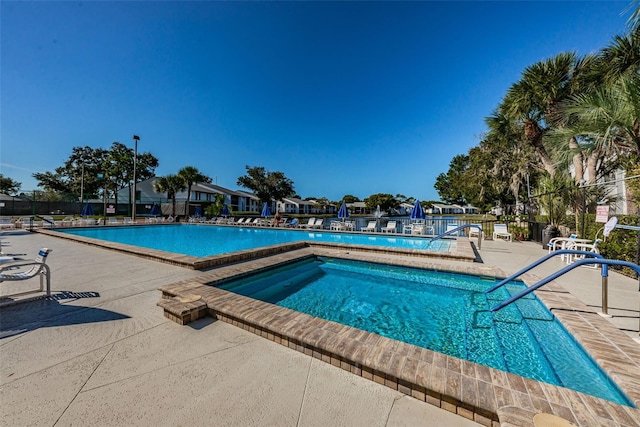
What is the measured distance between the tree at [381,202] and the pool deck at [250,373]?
49.8m

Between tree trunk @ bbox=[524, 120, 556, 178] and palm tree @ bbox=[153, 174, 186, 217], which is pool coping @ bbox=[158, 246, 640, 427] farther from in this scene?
palm tree @ bbox=[153, 174, 186, 217]

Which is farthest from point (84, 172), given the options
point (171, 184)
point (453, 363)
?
point (453, 363)

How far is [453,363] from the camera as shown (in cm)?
223

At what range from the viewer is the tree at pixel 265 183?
4225 cm

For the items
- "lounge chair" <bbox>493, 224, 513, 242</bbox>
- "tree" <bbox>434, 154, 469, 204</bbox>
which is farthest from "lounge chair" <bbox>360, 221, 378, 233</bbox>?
"tree" <bbox>434, 154, 469, 204</bbox>

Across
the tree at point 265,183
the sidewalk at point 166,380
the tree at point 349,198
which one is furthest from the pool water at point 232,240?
the tree at point 349,198

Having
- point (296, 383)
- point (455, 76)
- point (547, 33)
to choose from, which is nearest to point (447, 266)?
point (296, 383)

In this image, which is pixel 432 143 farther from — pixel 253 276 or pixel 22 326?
pixel 22 326

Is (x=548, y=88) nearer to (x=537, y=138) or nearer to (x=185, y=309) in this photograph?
(x=537, y=138)

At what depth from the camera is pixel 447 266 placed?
20.2 ft

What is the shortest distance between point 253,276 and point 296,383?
4.04 metres

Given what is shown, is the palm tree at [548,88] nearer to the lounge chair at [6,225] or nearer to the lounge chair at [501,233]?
the lounge chair at [501,233]

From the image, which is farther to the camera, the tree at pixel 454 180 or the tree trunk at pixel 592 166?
the tree at pixel 454 180

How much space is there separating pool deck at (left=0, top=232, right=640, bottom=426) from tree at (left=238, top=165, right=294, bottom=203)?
39641 millimetres
